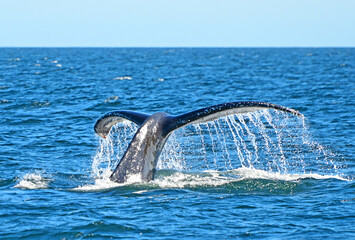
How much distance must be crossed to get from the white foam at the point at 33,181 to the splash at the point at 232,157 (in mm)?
943

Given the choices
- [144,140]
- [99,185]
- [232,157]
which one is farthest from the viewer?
[232,157]

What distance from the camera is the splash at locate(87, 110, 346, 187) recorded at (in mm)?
11992

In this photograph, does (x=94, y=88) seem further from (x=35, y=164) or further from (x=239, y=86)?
(x=35, y=164)

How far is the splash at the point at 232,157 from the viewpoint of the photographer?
1199 centimetres

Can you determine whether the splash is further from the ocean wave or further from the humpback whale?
the humpback whale

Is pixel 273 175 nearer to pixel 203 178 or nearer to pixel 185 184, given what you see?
pixel 203 178

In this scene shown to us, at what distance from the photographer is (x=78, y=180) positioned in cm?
1194

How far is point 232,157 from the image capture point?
569 inches

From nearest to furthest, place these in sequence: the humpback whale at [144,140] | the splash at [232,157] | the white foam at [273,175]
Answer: the humpback whale at [144,140], the white foam at [273,175], the splash at [232,157]

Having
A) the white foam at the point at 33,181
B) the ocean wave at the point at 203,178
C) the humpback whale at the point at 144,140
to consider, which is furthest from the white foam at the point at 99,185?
the white foam at the point at 33,181

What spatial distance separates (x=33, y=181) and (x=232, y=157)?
4.76 m

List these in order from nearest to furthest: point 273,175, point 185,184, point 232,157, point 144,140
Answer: point 144,140, point 185,184, point 273,175, point 232,157

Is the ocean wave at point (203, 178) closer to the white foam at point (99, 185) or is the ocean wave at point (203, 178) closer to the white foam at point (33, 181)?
the white foam at point (99, 185)

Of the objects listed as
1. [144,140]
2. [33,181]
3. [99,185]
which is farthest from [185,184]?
[33,181]
